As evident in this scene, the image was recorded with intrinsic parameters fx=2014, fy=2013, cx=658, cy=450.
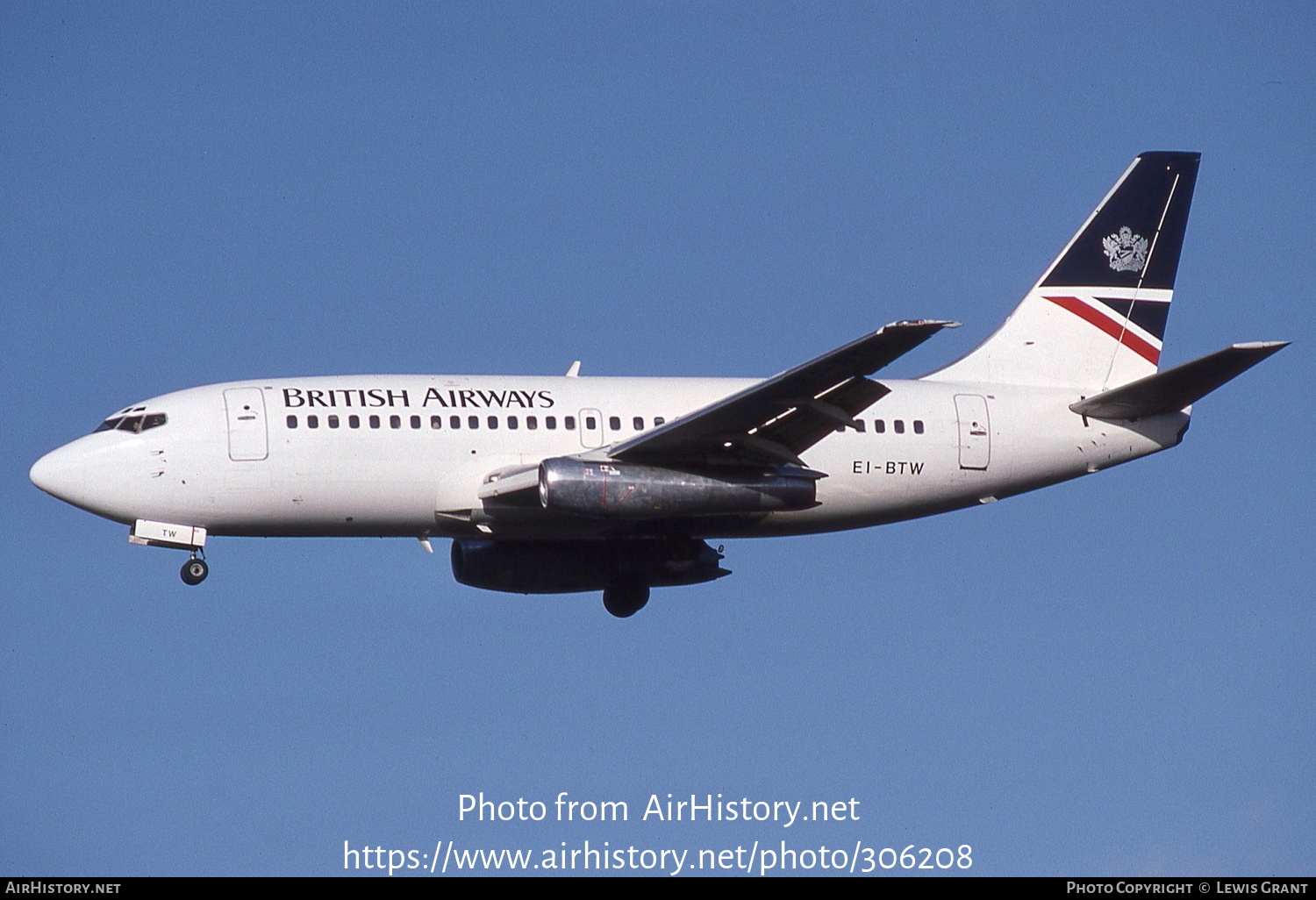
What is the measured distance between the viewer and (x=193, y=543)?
139 feet

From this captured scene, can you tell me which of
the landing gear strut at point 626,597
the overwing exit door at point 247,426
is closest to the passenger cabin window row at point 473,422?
the overwing exit door at point 247,426

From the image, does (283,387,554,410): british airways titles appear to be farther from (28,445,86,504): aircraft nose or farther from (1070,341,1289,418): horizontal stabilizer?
(1070,341,1289,418): horizontal stabilizer

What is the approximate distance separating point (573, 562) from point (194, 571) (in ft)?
29.7


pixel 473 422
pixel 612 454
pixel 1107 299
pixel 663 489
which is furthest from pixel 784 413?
pixel 1107 299

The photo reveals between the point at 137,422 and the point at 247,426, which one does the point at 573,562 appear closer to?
the point at 247,426

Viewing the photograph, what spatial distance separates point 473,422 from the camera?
43562 mm

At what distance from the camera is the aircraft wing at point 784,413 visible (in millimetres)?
37656

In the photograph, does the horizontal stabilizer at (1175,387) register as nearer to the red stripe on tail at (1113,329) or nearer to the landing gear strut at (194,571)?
the red stripe on tail at (1113,329)

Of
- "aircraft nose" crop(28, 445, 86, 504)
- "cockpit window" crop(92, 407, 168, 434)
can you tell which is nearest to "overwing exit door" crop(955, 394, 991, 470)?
"cockpit window" crop(92, 407, 168, 434)

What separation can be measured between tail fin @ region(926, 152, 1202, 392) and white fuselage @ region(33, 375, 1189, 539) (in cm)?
165

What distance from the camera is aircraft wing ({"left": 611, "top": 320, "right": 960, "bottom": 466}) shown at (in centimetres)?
3766

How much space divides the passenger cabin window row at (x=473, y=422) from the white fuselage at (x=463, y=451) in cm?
→ 4
